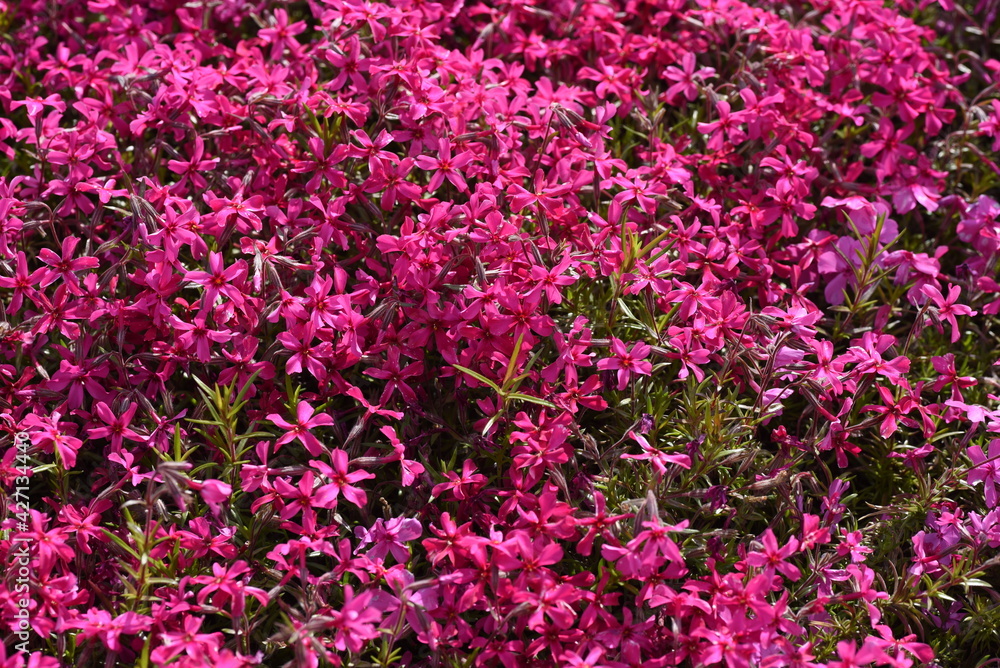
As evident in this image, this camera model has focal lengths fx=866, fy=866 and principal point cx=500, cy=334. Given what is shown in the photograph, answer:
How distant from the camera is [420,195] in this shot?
277 centimetres

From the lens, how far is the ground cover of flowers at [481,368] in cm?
225

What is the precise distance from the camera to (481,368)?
258 cm

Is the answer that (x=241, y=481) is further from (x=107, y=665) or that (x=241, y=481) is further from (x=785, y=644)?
(x=785, y=644)

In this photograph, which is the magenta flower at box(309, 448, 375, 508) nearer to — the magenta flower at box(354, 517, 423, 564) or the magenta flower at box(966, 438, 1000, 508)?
the magenta flower at box(354, 517, 423, 564)

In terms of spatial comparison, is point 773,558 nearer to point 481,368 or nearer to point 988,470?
point 988,470

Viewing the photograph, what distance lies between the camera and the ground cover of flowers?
2.25 metres

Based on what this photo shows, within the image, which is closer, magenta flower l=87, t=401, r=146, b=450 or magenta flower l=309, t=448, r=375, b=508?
magenta flower l=309, t=448, r=375, b=508

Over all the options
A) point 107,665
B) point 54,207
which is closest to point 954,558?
point 107,665

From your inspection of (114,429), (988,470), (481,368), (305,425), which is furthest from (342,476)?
(988,470)

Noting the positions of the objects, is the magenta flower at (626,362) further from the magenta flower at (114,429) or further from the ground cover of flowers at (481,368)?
the magenta flower at (114,429)

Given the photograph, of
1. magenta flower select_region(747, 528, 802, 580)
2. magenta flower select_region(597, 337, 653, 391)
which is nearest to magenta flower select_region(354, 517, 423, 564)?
magenta flower select_region(597, 337, 653, 391)

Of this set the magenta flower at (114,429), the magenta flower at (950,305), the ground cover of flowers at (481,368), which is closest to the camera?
the ground cover of flowers at (481,368)

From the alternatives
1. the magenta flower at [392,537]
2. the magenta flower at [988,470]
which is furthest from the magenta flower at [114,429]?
the magenta flower at [988,470]

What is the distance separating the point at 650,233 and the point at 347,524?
4.55 ft
